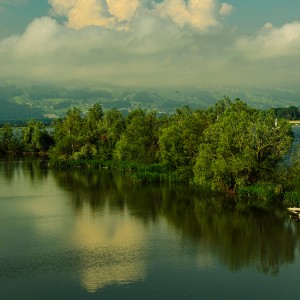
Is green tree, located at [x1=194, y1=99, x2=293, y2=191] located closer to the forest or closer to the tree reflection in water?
the forest

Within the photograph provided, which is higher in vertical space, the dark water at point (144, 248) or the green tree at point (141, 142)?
the green tree at point (141, 142)

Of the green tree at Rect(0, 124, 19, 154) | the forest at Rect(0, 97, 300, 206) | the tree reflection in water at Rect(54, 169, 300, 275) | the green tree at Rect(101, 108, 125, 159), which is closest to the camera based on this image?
the tree reflection in water at Rect(54, 169, 300, 275)

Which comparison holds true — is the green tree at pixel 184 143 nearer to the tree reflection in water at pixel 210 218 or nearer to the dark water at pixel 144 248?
the tree reflection in water at pixel 210 218

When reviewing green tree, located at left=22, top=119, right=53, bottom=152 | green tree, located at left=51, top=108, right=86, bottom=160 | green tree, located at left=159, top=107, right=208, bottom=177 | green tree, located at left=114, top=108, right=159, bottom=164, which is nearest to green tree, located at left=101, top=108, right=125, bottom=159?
green tree, located at left=51, top=108, right=86, bottom=160

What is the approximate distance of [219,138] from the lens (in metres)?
59.6

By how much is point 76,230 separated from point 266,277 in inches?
754

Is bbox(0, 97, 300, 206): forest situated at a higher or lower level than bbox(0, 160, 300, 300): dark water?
higher

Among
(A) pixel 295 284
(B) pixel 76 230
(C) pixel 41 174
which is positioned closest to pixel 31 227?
(B) pixel 76 230

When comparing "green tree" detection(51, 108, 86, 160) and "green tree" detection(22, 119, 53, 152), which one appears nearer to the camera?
"green tree" detection(51, 108, 86, 160)

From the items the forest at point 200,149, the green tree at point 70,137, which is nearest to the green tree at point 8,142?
the green tree at point 70,137

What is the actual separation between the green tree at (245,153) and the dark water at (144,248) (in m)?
3.26

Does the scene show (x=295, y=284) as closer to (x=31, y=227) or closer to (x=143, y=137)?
(x=31, y=227)

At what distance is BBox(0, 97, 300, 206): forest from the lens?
56188 millimetres

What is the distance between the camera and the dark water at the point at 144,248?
30172 millimetres
